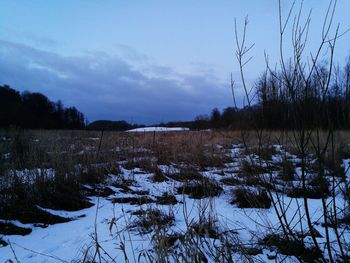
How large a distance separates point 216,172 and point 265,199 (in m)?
2.20

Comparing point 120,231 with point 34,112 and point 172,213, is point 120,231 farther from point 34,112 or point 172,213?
point 34,112

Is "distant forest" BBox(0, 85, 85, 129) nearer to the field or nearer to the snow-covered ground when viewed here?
the field

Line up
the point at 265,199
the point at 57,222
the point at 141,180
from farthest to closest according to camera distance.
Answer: the point at 141,180
the point at 265,199
the point at 57,222

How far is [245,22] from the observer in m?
1.62

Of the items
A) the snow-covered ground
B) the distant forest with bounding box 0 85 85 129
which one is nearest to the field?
the snow-covered ground

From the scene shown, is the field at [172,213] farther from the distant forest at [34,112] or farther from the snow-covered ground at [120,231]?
the distant forest at [34,112]

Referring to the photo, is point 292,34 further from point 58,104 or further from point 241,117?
point 58,104

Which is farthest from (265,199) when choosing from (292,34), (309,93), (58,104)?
(58,104)

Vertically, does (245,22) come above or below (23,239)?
above

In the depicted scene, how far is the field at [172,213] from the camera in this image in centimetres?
183

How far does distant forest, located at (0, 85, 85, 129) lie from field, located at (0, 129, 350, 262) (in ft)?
77.3

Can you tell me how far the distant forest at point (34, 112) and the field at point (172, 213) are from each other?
77.3ft

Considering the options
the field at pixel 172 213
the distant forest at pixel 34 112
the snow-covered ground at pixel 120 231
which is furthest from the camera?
the distant forest at pixel 34 112

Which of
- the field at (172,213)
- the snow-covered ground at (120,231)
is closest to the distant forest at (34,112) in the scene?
the field at (172,213)
